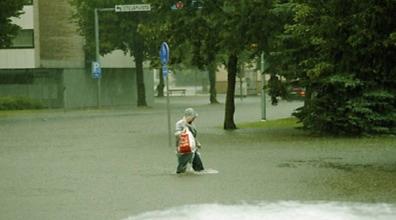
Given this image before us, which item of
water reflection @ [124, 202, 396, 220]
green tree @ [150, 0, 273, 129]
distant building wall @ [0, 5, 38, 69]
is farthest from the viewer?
distant building wall @ [0, 5, 38, 69]

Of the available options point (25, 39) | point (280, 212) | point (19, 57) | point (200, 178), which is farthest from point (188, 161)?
point (25, 39)

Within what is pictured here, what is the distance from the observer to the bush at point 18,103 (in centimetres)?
5256

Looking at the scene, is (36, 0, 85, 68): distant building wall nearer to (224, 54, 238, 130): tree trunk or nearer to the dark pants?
(224, 54, 238, 130): tree trunk

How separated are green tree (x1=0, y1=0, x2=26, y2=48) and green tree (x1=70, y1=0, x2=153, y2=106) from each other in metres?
10.0

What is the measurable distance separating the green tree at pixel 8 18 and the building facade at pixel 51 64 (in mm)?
11834

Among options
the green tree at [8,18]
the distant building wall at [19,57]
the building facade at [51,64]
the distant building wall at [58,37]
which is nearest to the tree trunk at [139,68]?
the building facade at [51,64]

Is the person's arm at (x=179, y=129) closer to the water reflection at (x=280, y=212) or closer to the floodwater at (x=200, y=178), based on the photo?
the floodwater at (x=200, y=178)

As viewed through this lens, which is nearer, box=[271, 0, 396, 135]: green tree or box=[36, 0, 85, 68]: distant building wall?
box=[271, 0, 396, 135]: green tree

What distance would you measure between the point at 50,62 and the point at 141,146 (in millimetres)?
37945

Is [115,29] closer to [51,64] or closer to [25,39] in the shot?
[51,64]

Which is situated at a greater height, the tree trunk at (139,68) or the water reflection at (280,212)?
the tree trunk at (139,68)

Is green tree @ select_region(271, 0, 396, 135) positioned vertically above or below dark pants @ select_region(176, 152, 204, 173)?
above

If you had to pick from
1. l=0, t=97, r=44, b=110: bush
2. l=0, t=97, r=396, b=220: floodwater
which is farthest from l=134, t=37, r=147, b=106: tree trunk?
l=0, t=97, r=396, b=220: floodwater

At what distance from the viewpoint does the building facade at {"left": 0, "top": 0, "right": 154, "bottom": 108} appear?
2312 inches
